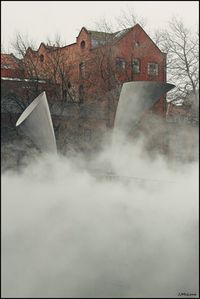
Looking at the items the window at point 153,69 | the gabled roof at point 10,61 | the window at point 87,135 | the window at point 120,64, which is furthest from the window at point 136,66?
the window at point 87,135

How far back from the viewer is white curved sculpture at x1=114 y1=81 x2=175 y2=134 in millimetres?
6875

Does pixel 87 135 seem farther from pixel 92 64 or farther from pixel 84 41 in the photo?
pixel 84 41

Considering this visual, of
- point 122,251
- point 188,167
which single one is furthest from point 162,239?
point 188,167

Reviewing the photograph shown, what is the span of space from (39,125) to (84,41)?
9195 millimetres

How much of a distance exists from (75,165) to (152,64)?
9.43 m

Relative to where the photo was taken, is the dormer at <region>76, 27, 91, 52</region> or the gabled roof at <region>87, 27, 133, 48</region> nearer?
the gabled roof at <region>87, 27, 133, 48</region>

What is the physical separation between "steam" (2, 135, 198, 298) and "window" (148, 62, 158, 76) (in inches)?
328

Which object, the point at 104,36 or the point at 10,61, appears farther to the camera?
the point at 104,36

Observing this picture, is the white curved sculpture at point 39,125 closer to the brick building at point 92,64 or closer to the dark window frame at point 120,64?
the brick building at point 92,64

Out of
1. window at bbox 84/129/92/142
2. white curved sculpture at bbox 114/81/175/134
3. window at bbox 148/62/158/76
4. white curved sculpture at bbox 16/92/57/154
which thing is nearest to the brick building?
window at bbox 148/62/158/76

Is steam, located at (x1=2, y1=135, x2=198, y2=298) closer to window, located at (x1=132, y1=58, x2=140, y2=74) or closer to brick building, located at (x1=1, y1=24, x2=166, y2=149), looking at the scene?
brick building, located at (x1=1, y1=24, x2=166, y2=149)

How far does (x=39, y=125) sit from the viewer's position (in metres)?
6.66

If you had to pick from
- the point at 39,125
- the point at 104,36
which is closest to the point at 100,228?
the point at 39,125

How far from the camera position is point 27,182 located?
4945 mm
